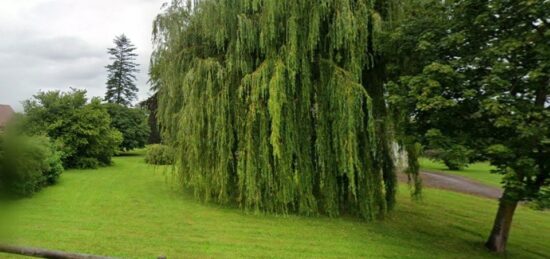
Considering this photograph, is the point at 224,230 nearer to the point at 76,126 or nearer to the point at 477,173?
the point at 76,126

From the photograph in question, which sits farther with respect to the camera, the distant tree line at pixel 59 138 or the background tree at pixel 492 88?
the background tree at pixel 492 88

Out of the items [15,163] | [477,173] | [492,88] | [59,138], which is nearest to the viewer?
[15,163]

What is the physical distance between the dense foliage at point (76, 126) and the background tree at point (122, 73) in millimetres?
30522

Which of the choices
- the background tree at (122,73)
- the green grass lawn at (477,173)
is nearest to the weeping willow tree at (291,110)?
the green grass lawn at (477,173)

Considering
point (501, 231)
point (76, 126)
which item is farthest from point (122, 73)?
point (501, 231)

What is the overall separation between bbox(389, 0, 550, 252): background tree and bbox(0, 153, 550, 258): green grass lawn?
103 inches

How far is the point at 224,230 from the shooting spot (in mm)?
8328

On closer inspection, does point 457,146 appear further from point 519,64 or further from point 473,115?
point 519,64

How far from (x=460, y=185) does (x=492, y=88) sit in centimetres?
1568

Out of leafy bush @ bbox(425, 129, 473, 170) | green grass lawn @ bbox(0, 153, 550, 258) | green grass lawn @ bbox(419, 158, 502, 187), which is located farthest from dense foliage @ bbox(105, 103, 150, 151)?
leafy bush @ bbox(425, 129, 473, 170)

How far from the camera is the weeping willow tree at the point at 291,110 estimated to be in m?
9.16

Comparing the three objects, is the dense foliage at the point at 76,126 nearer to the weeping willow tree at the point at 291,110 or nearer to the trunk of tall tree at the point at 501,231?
the weeping willow tree at the point at 291,110

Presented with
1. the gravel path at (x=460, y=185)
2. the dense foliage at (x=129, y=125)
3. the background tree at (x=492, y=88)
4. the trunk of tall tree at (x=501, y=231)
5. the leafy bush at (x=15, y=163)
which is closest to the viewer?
the leafy bush at (x=15, y=163)

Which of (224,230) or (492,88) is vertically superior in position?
(492,88)
